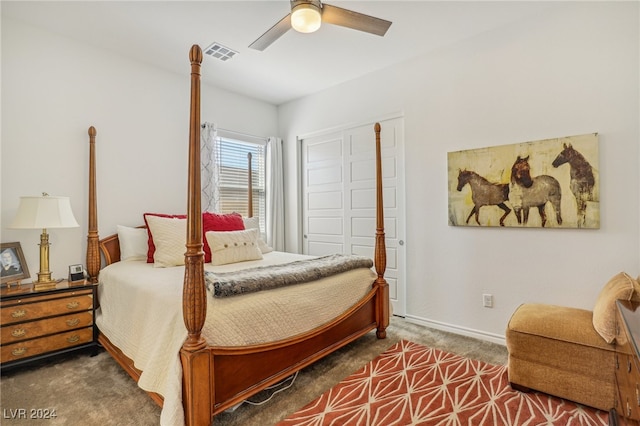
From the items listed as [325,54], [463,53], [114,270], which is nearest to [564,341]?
[463,53]

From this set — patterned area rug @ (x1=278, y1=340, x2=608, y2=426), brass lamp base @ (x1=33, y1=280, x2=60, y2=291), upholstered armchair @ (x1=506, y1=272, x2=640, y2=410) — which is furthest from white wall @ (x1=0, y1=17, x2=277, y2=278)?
upholstered armchair @ (x1=506, y1=272, x2=640, y2=410)

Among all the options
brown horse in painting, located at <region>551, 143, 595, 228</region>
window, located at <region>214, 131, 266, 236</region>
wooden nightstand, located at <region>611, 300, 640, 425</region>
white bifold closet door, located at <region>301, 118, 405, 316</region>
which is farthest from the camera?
window, located at <region>214, 131, 266, 236</region>

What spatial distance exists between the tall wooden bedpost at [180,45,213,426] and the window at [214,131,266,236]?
2486 mm

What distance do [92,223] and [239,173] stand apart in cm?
183

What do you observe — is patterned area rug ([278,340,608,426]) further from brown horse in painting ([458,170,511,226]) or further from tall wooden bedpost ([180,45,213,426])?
brown horse in painting ([458,170,511,226])

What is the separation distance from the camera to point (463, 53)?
2.98 m

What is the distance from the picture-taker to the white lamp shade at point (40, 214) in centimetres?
231

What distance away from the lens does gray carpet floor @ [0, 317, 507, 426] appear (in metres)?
1.80

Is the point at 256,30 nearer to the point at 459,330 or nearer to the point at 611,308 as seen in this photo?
the point at 611,308

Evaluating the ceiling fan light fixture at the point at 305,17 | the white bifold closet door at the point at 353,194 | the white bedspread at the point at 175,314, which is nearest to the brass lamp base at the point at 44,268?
the white bedspread at the point at 175,314

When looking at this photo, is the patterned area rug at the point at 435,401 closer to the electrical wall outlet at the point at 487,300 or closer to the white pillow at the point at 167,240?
the electrical wall outlet at the point at 487,300

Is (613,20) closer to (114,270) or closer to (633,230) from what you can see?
(633,230)

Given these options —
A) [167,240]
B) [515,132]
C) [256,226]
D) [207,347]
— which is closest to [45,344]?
[167,240]

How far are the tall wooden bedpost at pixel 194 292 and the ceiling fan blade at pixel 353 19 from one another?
37.8 inches
